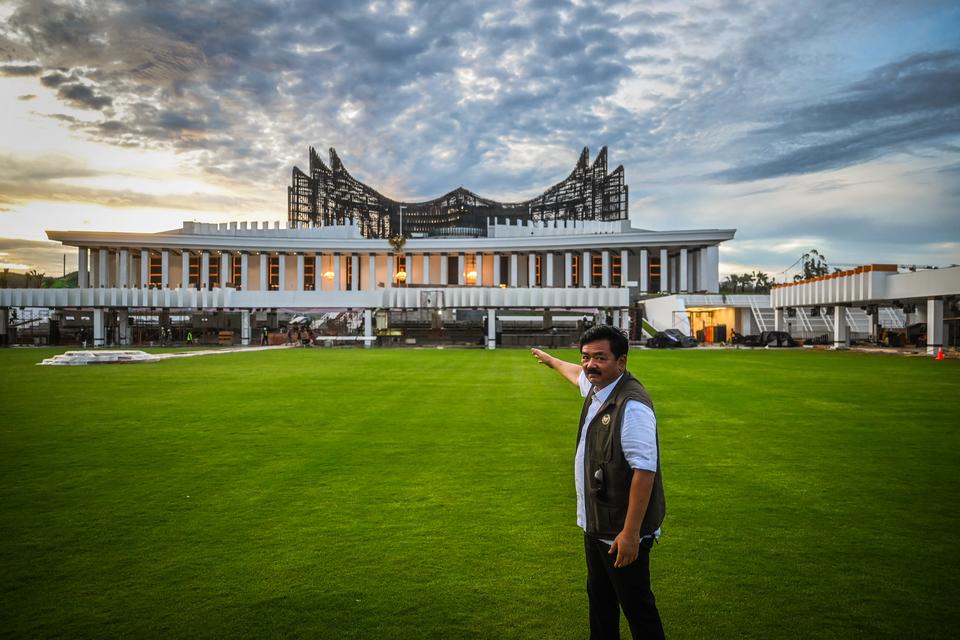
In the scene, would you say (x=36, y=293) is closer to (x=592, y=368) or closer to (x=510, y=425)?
(x=510, y=425)

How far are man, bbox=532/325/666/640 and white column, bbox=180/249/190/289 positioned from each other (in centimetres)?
8741

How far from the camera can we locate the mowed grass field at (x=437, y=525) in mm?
4539

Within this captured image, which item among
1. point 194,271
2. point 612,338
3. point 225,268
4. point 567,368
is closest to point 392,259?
point 225,268

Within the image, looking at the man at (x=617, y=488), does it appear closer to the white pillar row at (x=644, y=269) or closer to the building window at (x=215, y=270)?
the white pillar row at (x=644, y=269)

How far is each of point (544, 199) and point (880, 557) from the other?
342ft

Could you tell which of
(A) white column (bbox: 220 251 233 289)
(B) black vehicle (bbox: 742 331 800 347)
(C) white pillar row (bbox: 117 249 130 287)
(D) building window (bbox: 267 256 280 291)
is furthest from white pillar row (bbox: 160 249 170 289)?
(B) black vehicle (bbox: 742 331 800 347)

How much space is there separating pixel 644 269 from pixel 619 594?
86.4 m

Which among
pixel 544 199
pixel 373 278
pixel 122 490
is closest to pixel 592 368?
pixel 122 490

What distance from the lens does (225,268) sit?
84.5 meters

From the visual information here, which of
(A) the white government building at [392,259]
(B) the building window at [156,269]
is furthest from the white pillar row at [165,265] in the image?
(B) the building window at [156,269]

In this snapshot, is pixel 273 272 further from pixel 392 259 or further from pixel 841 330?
pixel 841 330

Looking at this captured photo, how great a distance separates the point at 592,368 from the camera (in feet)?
11.7

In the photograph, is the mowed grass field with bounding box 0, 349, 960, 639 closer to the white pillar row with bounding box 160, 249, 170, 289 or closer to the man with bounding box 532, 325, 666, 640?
the man with bounding box 532, 325, 666, 640

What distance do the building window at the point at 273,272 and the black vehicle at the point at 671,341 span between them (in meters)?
55.1
